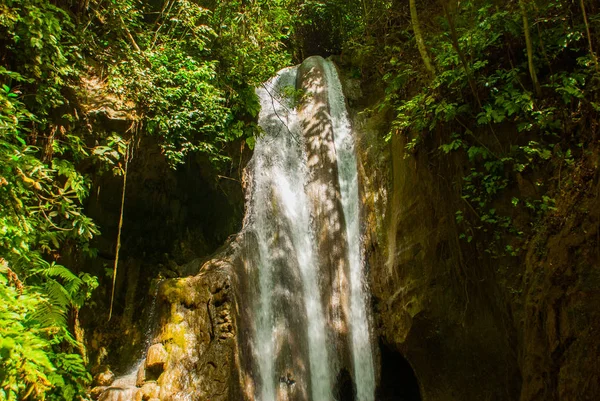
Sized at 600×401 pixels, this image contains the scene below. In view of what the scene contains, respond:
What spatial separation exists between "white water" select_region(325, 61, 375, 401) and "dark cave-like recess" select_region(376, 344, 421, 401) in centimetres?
23

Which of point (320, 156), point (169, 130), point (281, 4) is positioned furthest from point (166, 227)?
point (281, 4)

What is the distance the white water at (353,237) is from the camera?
292 inches

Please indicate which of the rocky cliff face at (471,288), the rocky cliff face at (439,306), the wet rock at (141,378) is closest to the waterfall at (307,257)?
the rocky cliff face at (439,306)

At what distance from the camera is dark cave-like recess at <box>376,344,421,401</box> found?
733 centimetres

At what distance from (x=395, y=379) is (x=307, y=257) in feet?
9.24

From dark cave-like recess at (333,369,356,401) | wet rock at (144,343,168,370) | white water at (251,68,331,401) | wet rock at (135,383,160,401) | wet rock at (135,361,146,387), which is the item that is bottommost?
dark cave-like recess at (333,369,356,401)

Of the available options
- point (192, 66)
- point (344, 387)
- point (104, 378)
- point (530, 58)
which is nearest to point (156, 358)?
point (104, 378)

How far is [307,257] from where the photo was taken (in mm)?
8453

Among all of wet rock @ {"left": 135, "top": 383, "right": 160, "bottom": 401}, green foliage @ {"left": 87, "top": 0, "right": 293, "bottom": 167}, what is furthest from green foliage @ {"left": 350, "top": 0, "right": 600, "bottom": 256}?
wet rock @ {"left": 135, "top": 383, "right": 160, "bottom": 401}

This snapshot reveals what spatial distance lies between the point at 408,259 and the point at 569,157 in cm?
301

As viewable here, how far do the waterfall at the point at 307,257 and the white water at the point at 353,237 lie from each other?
18 mm

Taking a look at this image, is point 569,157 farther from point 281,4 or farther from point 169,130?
point 281,4

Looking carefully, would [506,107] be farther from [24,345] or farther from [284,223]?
[24,345]

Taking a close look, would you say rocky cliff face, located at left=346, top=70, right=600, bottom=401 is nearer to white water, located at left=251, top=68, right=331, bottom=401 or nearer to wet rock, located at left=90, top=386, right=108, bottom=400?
white water, located at left=251, top=68, right=331, bottom=401
